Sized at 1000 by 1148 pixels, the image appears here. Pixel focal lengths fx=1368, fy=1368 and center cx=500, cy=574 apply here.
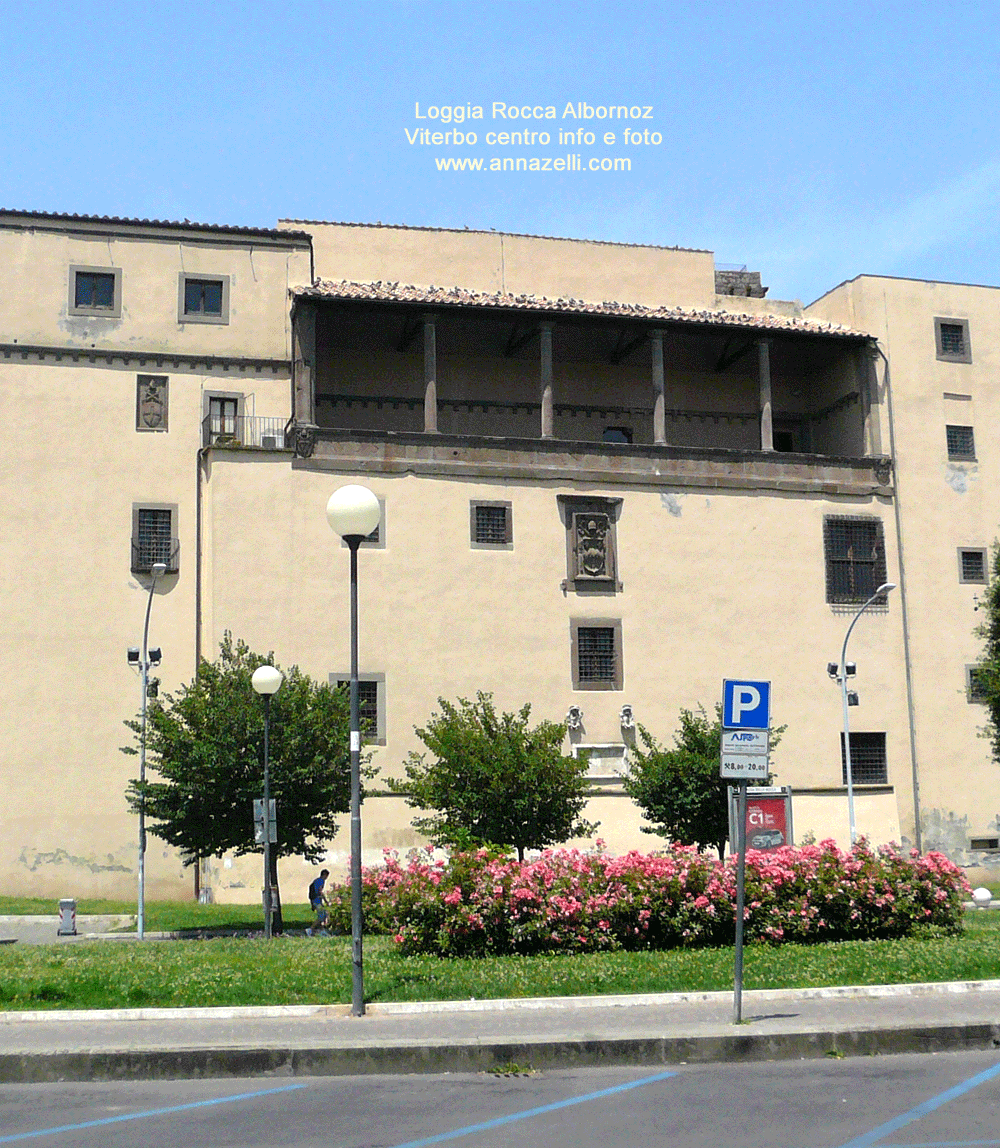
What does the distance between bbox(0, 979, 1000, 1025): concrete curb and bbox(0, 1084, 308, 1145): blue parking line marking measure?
238 centimetres

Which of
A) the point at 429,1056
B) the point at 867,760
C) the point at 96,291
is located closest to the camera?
the point at 429,1056

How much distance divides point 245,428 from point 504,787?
586 inches

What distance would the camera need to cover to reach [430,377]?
3909cm

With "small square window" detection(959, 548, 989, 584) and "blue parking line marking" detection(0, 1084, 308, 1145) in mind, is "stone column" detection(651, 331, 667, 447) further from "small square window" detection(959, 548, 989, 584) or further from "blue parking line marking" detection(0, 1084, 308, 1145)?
"blue parking line marking" detection(0, 1084, 308, 1145)

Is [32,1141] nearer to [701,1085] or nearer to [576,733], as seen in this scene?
[701,1085]

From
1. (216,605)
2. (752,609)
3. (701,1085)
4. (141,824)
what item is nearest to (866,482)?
(752,609)

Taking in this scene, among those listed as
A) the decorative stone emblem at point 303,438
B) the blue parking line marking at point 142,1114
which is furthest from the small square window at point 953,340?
the blue parking line marking at point 142,1114

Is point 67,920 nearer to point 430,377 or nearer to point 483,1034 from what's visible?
point 430,377

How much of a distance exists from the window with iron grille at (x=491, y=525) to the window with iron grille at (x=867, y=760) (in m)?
11.7

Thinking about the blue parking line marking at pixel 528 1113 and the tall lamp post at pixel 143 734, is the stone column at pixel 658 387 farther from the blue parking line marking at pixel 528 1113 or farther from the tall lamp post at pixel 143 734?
the blue parking line marking at pixel 528 1113

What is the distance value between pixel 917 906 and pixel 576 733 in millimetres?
19543

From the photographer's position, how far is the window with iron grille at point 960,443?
43.7m

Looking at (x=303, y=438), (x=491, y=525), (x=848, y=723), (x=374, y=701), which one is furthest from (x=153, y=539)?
(x=848, y=723)

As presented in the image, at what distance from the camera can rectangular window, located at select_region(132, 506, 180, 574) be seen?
125 ft
